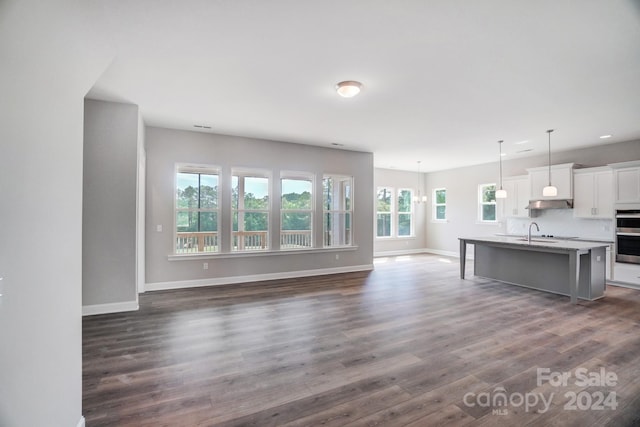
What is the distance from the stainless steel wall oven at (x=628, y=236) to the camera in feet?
17.7

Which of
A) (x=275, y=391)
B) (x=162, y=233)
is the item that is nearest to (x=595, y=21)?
(x=275, y=391)

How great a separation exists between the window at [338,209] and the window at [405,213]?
3570 millimetres

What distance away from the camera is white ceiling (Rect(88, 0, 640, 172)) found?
227 centimetres

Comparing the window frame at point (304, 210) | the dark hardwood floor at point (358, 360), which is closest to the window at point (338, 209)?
the window frame at point (304, 210)

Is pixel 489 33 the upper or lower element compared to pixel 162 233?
upper

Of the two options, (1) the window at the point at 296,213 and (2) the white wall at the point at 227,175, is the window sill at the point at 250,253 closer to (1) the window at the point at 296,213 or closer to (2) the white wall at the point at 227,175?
(2) the white wall at the point at 227,175

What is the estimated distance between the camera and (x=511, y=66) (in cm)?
306

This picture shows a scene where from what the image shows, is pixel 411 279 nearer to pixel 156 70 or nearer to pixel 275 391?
pixel 275 391

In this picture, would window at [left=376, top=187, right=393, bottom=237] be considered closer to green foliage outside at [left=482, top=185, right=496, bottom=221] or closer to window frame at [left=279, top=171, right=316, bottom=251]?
green foliage outside at [left=482, top=185, right=496, bottom=221]

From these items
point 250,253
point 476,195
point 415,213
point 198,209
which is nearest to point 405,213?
point 415,213

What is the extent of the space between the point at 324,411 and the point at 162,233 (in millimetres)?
4475

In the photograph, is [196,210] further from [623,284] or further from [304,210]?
[623,284]

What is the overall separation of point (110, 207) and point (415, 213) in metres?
8.98

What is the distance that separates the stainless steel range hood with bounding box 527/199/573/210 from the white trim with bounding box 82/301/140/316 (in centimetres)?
829
